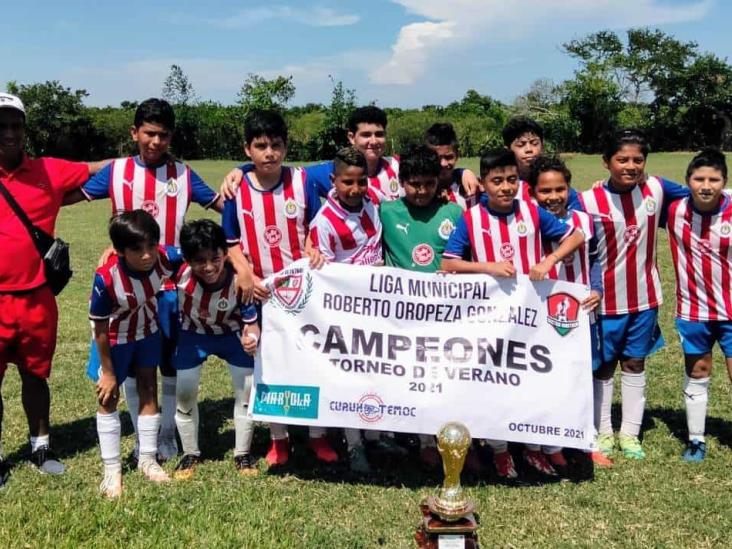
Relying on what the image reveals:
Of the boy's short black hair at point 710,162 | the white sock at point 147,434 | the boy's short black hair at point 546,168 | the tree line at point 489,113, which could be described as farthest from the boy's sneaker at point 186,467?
the tree line at point 489,113

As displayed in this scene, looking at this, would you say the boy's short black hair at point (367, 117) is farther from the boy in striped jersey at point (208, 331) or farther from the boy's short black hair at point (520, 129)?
the boy in striped jersey at point (208, 331)

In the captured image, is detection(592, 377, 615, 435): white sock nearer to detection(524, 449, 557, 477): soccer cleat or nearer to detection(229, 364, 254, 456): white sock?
detection(524, 449, 557, 477): soccer cleat

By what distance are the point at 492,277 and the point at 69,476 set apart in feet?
10.3

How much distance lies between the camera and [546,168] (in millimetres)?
4621

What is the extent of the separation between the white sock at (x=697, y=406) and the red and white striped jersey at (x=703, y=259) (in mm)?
492

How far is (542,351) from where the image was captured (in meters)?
4.41

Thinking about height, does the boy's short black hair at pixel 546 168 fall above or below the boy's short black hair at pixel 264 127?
below

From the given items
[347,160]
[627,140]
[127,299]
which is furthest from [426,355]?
[627,140]

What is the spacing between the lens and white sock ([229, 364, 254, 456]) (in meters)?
4.75

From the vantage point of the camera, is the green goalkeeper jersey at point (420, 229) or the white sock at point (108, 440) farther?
the green goalkeeper jersey at point (420, 229)

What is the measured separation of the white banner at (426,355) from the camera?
434 centimetres

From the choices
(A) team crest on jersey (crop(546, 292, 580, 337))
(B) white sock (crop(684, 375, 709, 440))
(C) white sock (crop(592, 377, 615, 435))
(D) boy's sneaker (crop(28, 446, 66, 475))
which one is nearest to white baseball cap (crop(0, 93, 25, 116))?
(D) boy's sneaker (crop(28, 446, 66, 475))

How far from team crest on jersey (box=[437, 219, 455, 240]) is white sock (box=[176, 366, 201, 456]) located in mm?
1833

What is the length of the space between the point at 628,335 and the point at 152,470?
3.43 m
